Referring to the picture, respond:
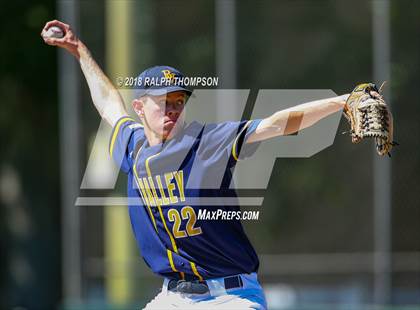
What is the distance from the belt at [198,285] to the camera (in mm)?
5102

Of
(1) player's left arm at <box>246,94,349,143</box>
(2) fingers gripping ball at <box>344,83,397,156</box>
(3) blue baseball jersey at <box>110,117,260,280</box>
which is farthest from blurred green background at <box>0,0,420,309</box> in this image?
(2) fingers gripping ball at <box>344,83,397,156</box>

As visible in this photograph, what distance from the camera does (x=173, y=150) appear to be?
521 centimetres

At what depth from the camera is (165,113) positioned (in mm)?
5227

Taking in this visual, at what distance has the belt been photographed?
5102 millimetres

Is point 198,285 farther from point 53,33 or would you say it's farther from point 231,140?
point 53,33

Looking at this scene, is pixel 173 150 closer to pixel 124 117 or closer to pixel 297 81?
pixel 124 117

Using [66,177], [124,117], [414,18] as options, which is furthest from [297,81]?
[124,117]

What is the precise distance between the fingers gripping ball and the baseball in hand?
6.13 feet

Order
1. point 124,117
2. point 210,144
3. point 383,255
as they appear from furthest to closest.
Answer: point 383,255, point 124,117, point 210,144

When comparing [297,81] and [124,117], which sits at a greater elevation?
[297,81]

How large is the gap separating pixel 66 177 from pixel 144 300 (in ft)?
5.06

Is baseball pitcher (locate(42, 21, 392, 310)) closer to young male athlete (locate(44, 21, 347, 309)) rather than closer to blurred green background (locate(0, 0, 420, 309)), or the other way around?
young male athlete (locate(44, 21, 347, 309))

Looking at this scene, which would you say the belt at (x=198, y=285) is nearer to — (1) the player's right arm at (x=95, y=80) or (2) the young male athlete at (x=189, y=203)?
(2) the young male athlete at (x=189, y=203)

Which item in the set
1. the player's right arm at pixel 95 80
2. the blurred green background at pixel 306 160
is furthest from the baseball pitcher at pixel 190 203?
the blurred green background at pixel 306 160
